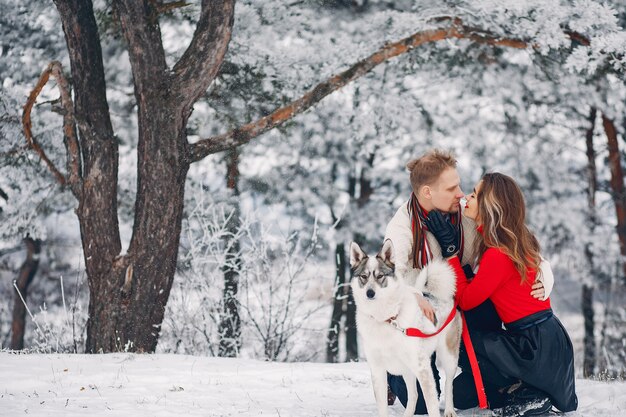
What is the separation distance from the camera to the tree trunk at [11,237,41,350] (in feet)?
46.5

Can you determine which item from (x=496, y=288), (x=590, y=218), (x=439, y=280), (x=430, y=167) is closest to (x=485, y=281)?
(x=496, y=288)

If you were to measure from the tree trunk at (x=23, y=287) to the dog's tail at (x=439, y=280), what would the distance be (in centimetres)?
1214

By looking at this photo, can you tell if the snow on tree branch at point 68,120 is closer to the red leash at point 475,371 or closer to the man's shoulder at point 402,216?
the man's shoulder at point 402,216

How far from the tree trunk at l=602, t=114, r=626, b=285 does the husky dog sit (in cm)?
992

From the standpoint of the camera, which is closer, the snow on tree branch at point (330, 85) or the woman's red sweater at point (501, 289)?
the woman's red sweater at point (501, 289)

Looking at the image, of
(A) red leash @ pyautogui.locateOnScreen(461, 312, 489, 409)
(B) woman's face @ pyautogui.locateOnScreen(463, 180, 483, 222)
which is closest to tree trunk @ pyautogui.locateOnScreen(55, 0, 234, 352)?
(B) woman's face @ pyautogui.locateOnScreen(463, 180, 483, 222)

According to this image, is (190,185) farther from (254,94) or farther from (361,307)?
(361,307)

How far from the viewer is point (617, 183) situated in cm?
1309

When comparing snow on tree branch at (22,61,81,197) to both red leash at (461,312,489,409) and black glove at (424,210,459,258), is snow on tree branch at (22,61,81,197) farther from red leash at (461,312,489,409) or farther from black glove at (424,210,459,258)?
red leash at (461,312,489,409)

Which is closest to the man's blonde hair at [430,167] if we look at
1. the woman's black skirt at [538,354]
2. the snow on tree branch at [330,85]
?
the woman's black skirt at [538,354]

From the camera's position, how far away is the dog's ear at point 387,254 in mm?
4145

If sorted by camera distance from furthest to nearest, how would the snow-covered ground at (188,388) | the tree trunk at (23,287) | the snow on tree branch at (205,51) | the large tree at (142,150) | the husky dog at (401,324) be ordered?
the tree trunk at (23,287) → the large tree at (142,150) → the snow on tree branch at (205,51) → the snow-covered ground at (188,388) → the husky dog at (401,324)

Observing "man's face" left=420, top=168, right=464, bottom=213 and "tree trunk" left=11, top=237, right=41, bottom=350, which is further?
"tree trunk" left=11, top=237, right=41, bottom=350

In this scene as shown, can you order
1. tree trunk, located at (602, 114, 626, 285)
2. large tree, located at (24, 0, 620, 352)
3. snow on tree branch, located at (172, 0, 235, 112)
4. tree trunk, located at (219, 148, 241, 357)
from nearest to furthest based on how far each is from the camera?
snow on tree branch, located at (172, 0, 235, 112) < large tree, located at (24, 0, 620, 352) < tree trunk, located at (219, 148, 241, 357) < tree trunk, located at (602, 114, 626, 285)
